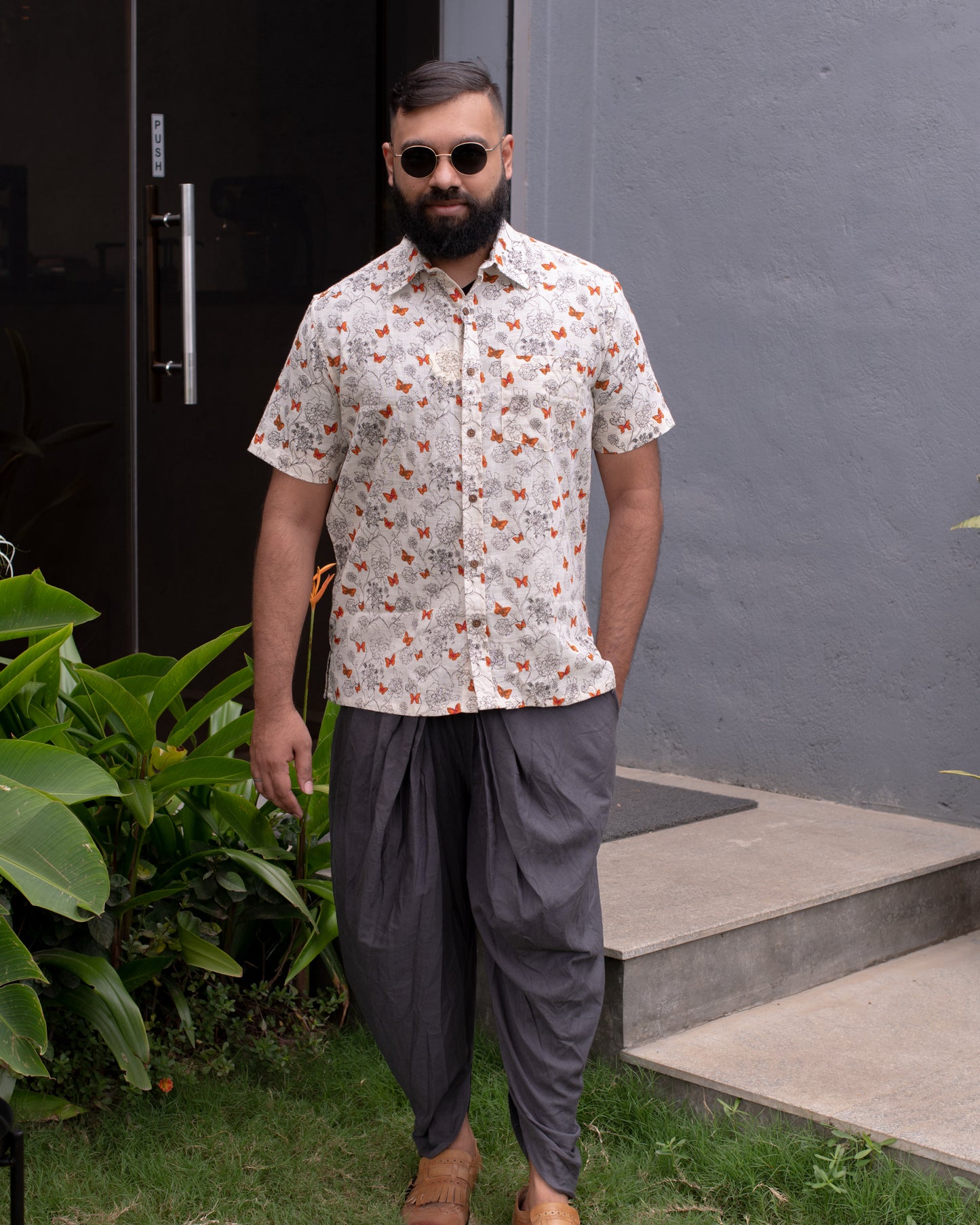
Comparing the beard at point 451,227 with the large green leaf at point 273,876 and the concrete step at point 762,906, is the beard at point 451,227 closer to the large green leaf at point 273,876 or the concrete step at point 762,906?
the large green leaf at point 273,876

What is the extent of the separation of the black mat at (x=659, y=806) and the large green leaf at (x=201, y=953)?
1.10 m

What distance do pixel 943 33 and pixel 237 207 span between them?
185 centimetres

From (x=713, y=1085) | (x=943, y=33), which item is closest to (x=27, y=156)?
(x=943, y=33)

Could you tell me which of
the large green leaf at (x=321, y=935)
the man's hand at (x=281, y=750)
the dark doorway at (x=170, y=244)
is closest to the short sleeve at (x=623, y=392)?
the man's hand at (x=281, y=750)

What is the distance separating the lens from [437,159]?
198cm

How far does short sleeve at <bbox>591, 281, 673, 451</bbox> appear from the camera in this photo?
6.84 feet

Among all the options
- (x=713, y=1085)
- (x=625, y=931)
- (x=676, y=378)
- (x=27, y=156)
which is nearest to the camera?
(x=713, y=1085)

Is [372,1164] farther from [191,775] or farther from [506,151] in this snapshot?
[506,151]

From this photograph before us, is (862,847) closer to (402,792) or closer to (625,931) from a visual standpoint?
(625,931)

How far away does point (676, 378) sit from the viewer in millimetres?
4105

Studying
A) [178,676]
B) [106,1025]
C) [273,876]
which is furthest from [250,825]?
[106,1025]

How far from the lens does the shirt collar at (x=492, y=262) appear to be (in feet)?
6.67

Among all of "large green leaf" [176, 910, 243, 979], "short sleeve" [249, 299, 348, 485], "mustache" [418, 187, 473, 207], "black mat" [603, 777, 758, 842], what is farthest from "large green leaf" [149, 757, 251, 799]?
"black mat" [603, 777, 758, 842]

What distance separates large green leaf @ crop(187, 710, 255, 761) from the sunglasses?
42.7 inches
